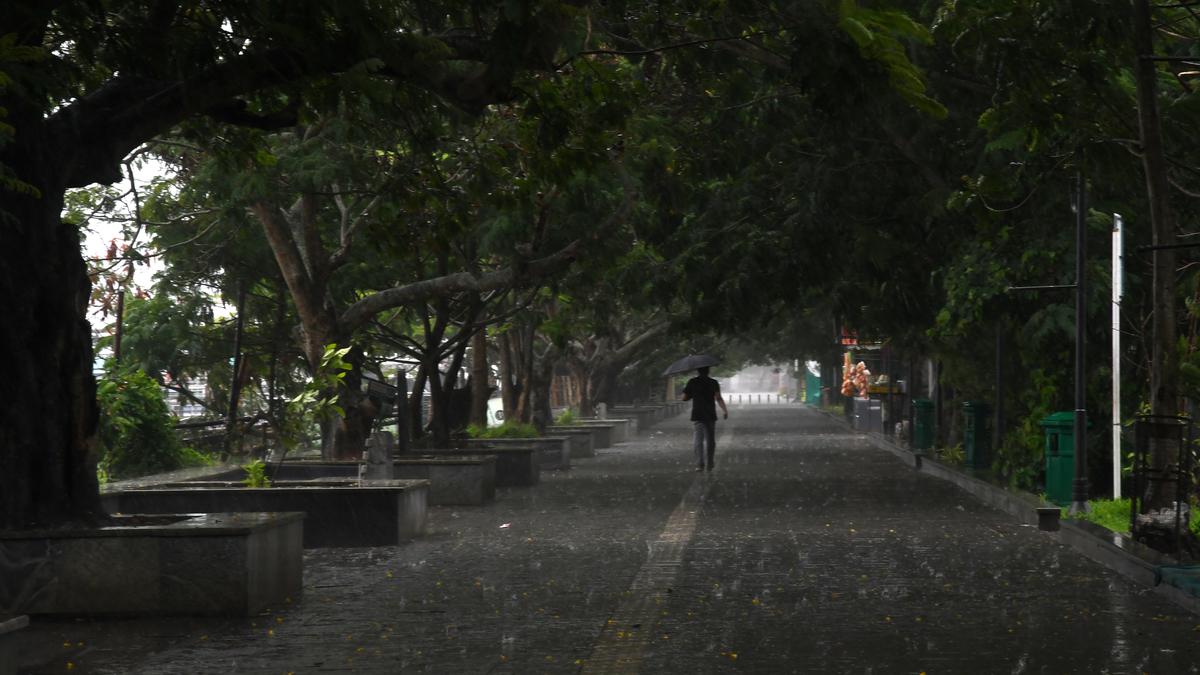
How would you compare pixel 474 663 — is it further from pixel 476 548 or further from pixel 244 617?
pixel 476 548

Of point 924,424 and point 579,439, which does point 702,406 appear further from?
point 579,439

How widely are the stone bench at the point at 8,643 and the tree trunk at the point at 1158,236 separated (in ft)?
32.2

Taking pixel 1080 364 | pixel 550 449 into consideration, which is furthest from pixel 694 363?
pixel 1080 364

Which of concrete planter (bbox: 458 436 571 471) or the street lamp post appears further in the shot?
concrete planter (bbox: 458 436 571 471)

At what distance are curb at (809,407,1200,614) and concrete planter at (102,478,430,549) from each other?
20.6 ft

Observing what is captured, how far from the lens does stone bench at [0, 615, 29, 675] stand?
6.71 m

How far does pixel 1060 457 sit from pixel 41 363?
40.2ft

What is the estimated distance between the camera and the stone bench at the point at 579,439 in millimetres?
36625

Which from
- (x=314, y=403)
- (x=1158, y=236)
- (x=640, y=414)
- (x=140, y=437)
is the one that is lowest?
(x=640, y=414)

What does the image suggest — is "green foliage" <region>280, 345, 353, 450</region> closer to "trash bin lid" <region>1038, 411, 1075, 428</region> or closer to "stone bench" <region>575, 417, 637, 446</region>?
"trash bin lid" <region>1038, 411, 1075, 428</region>

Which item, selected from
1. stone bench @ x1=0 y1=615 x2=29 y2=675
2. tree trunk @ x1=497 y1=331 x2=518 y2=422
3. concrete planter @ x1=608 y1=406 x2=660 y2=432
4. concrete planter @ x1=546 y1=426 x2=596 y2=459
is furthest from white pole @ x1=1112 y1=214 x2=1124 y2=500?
concrete planter @ x1=608 y1=406 x2=660 y2=432

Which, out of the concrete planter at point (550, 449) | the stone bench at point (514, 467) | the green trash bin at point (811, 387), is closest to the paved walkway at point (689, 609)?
the stone bench at point (514, 467)

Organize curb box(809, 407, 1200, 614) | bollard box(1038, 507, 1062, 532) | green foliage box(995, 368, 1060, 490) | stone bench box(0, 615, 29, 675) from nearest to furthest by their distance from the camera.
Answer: stone bench box(0, 615, 29, 675)
curb box(809, 407, 1200, 614)
bollard box(1038, 507, 1062, 532)
green foliage box(995, 368, 1060, 490)

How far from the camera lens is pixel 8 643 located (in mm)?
6777
